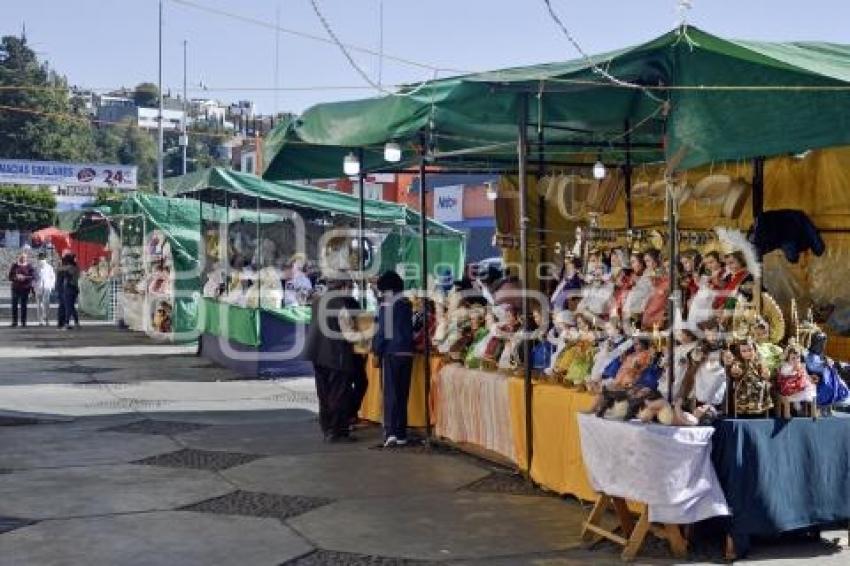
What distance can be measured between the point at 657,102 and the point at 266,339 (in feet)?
27.9

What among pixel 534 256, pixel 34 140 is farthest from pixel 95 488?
pixel 34 140

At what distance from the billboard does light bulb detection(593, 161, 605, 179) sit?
29.6 meters

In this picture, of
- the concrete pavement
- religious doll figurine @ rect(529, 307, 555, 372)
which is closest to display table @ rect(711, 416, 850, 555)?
the concrete pavement

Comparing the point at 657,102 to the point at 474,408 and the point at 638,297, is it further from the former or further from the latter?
the point at 474,408

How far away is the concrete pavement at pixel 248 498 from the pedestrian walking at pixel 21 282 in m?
11.5

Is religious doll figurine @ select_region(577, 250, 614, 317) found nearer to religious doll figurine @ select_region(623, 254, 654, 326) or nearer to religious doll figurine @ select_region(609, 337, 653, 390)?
religious doll figurine @ select_region(623, 254, 654, 326)

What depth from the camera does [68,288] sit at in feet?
80.6

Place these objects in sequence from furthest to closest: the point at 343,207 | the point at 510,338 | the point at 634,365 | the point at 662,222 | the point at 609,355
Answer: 1. the point at 343,207
2. the point at 662,222
3. the point at 510,338
4. the point at 609,355
5. the point at 634,365

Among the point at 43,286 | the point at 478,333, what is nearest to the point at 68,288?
the point at 43,286

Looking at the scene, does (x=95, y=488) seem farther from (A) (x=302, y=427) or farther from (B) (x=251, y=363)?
(B) (x=251, y=363)

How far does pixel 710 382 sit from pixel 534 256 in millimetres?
7474

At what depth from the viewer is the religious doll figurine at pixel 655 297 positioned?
7.48 meters

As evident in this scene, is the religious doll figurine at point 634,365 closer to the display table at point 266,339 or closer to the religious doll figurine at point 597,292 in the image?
the religious doll figurine at point 597,292

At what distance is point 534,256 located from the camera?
13812 mm
